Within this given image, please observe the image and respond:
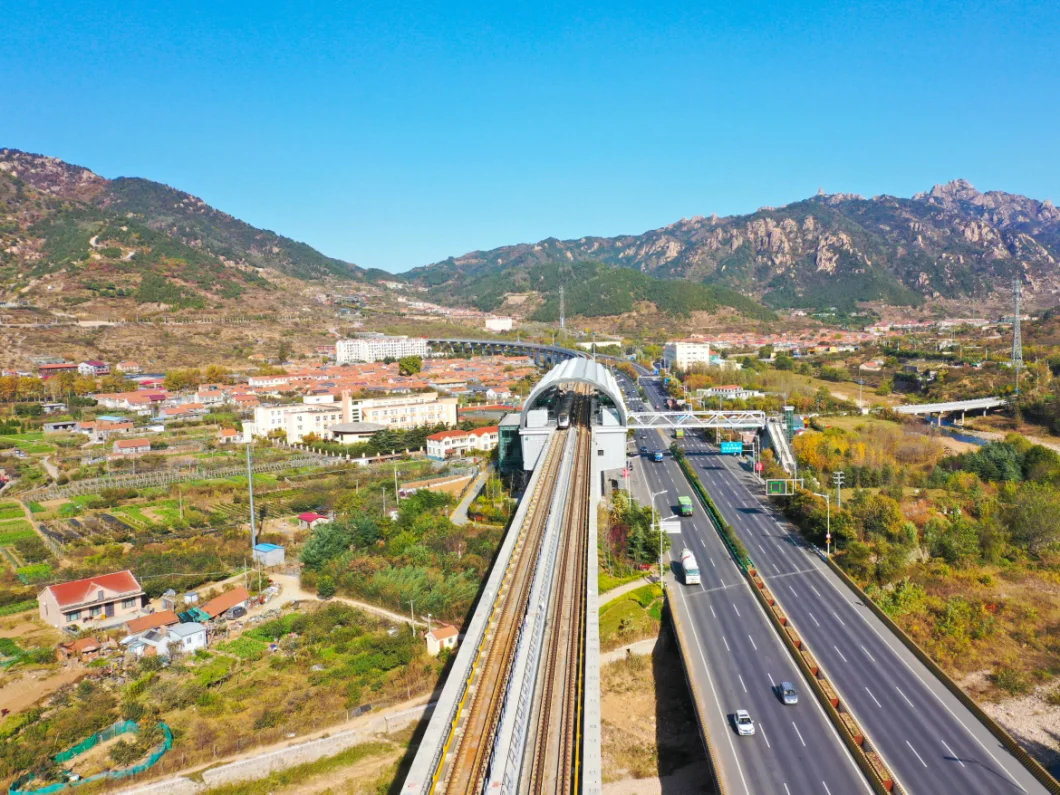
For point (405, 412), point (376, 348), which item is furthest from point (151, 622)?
point (376, 348)

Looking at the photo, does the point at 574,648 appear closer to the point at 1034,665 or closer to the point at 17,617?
the point at 1034,665

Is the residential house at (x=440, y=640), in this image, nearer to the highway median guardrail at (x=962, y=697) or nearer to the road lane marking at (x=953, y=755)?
the road lane marking at (x=953, y=755)

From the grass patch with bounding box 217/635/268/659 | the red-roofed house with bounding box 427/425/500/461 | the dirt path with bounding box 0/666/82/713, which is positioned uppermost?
the red-roofed house with bounding box 427/425/500/461

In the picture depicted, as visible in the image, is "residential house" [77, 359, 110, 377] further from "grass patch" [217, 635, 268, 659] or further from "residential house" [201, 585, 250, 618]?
"grass patch" [217, 635, 268, 659]

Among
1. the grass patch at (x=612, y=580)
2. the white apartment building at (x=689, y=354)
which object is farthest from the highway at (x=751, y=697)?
the white apartment building at (x=689, y=354)

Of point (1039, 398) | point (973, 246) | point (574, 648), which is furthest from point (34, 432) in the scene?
point (973, 246)

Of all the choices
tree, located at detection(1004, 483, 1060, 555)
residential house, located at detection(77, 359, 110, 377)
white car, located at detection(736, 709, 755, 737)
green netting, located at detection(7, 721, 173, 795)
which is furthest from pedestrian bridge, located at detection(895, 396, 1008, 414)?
residential house, located at detection(77, 359, 110, 377)
